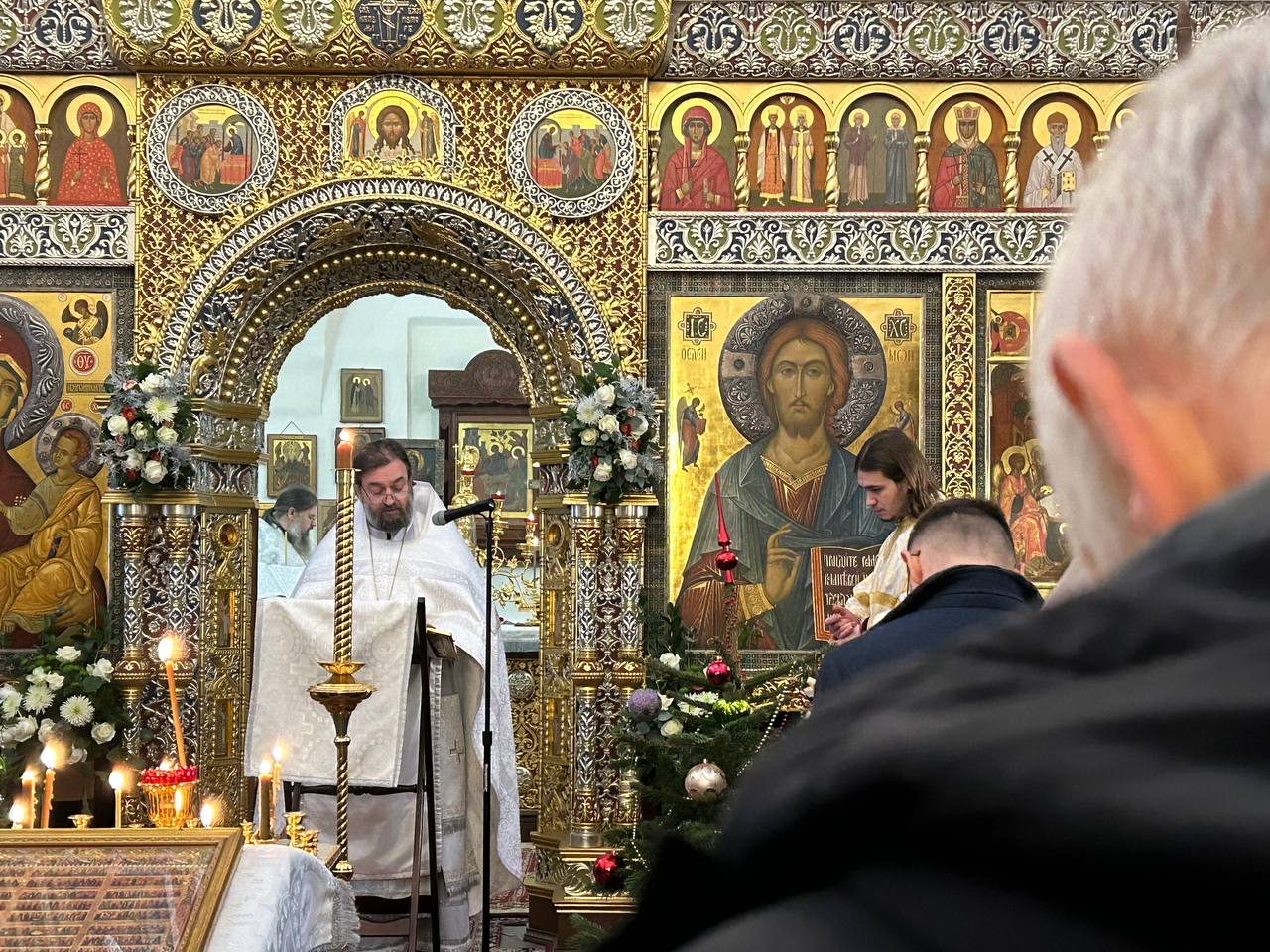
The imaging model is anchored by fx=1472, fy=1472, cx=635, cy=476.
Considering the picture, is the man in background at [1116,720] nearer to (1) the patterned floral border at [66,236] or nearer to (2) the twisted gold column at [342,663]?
(2) the twisted gold column at [342,663]

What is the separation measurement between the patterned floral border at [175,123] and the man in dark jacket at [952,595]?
6.60 m

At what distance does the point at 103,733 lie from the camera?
27.0 ft

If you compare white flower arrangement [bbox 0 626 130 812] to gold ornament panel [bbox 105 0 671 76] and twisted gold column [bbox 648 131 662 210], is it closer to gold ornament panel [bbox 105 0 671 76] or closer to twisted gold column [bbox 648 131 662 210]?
gold ornament panel [bbox 105 0 671 76]

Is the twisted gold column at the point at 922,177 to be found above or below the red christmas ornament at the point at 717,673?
above

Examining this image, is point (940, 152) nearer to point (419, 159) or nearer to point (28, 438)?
point (419, 159)

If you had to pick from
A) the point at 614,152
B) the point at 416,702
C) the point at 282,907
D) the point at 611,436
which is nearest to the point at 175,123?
the point at 614,152

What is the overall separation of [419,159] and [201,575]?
2.82 metres

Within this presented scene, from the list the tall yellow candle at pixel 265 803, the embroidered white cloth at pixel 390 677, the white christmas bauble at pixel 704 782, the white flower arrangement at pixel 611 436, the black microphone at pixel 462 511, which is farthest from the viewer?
the white flower arrangement at pixel 611 436

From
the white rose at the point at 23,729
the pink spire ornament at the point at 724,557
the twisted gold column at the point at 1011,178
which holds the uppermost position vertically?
the twisted gold column at the point at 1011,178

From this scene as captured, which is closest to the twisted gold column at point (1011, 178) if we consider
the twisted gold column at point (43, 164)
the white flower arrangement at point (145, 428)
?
the white flower arrangement at point (145, 428)

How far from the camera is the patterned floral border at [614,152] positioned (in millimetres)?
8953

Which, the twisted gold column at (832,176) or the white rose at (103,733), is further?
the twisted gold column at (832,176)

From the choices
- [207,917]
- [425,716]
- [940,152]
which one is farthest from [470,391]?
[207,917]

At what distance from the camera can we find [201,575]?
8.77 metres
